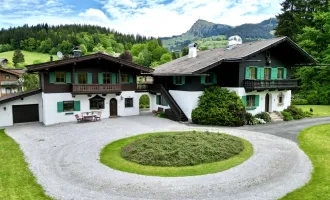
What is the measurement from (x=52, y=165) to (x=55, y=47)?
98.8 meters

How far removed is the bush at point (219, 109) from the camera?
816 inches

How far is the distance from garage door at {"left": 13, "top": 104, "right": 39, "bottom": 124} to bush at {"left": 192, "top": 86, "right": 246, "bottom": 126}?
14.8m

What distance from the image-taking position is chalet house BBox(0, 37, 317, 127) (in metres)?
21.7

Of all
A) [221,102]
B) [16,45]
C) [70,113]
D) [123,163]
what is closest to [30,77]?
[70,113]

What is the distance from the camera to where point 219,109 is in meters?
21.2

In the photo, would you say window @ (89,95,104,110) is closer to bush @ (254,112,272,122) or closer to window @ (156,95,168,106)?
window @ (156,95,168,106)

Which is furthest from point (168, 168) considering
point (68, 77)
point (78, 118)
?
point (68, 77)

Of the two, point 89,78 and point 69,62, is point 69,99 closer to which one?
point 89,78

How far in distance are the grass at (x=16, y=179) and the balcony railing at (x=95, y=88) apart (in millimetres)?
8919

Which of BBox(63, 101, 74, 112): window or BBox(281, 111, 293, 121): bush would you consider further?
BBox(281, 111, 293, 121): bush

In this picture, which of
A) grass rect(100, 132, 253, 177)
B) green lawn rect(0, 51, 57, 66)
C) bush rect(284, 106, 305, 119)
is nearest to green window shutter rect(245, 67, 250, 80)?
bush rect(284, 106, 305, 119)

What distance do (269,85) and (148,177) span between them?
17.9m

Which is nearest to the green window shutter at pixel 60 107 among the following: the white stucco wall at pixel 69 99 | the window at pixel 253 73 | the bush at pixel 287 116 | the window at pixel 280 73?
the white stucco wall at pixel 69 99

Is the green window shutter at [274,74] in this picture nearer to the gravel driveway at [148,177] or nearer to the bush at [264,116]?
the bush at [264,116]
